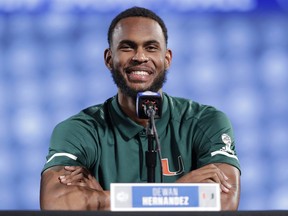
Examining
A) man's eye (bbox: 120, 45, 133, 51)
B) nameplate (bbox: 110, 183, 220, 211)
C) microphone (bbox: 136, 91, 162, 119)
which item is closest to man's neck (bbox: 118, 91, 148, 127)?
man's eye (bbox: 120, 45, 133, 51)

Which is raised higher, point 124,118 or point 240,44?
point 240,44

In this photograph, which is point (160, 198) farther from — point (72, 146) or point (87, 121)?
point (87, 121)

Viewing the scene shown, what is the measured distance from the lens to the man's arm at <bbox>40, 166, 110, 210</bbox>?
2924mm

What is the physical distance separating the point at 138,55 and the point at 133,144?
0.43 metres

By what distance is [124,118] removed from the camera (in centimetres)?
345

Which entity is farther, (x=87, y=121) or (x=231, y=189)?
(x=87, y=121)

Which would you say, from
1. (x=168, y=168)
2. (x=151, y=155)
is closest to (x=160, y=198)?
(x=151, y=155)

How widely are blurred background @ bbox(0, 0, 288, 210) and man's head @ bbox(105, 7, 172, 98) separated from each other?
0.94m

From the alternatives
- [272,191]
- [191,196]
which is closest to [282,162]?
[272,191]

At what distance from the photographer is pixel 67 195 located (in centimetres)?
301

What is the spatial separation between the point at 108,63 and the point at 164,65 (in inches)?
12.3

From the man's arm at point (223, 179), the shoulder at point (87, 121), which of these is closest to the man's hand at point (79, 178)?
the shoulder at point (87, 121)

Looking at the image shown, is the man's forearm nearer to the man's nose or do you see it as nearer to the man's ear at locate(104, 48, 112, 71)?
the man's nose

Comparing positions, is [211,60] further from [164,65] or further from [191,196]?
[191,196]
